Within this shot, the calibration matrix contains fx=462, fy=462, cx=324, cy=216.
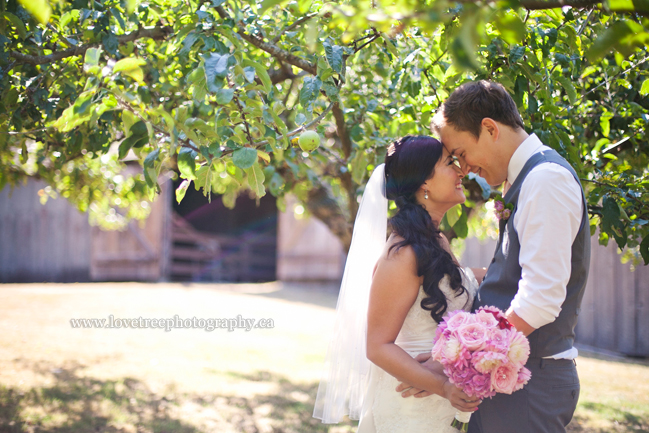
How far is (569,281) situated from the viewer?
150cm

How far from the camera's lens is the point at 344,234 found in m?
3.96

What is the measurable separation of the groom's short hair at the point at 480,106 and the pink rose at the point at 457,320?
2.19 ft

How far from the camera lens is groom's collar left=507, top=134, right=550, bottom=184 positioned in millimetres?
1606

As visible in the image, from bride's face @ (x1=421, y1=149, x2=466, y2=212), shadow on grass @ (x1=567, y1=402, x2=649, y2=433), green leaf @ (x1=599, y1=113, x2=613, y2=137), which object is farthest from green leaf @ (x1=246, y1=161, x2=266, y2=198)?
shadow on grass @ (x1=567, y1=402, x2=649, y2=433)

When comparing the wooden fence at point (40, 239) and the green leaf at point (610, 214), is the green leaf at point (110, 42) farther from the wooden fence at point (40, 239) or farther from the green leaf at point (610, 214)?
the wooden fence at point (40, 239)

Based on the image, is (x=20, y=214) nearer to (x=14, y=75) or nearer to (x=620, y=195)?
(x=14, y=75)

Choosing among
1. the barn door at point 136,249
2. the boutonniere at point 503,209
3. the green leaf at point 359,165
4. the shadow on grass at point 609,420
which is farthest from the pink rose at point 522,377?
the barn door at point 136,249

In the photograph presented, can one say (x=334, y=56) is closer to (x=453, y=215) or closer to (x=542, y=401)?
(x=453, y=215)

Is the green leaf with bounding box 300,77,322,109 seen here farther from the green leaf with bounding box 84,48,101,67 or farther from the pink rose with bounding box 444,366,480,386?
the pink rose with bounding box 444,366,480,386

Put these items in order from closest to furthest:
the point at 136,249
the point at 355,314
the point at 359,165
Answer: the point at 355,314 < the point at 359,165 < the point at 136,249

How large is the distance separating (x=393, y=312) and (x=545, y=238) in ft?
1.93

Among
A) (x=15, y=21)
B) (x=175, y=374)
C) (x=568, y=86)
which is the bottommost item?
(x=175, y=374)

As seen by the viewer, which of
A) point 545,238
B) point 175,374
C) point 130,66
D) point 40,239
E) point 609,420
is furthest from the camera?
point 40,239

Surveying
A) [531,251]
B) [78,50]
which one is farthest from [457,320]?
[78,50]
